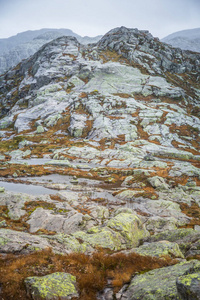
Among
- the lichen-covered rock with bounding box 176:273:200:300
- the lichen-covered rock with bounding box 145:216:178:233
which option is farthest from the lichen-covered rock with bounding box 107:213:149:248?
the lichen-covered rock with bounding box 176:273:200:300

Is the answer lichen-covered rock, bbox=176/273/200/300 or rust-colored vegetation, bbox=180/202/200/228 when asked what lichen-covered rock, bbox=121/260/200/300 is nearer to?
lichen-covered rock, bbox=176/273/200/300

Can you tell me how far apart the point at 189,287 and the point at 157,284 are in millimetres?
2075

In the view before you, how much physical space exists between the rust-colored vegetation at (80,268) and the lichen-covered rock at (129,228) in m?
4.05

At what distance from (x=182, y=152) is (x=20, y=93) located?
12928cm

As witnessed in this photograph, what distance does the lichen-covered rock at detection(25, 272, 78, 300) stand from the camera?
607cm

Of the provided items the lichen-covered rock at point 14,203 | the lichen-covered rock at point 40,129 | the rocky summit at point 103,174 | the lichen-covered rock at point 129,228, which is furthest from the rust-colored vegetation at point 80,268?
the lichen-covered rock at point 40,129

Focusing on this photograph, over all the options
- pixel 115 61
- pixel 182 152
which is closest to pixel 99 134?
pixel 182 152

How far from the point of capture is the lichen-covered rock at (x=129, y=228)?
14.0 m

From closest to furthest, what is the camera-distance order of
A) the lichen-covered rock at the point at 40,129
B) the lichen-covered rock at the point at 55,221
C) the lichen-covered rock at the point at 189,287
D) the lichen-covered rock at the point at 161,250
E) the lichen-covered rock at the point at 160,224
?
the lichen-covered rock at the point at 189,287 → the lichen-covered rock at the point at 161,250 → the lichen-covered rock at the point at 55,221 → the lichen-covered rock at the point at 160,224 → the lichen-covered rock at the point at 40,129

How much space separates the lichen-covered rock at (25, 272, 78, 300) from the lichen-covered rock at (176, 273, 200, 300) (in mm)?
4023

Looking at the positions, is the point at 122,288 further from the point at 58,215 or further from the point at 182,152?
the point at 182,152

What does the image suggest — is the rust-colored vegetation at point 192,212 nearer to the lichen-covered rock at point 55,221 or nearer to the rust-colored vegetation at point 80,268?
the lichen-covered rock at point 55,221

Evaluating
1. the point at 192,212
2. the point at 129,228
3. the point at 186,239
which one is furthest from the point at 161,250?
the point at 192,212

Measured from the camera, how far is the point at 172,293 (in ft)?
18.5
